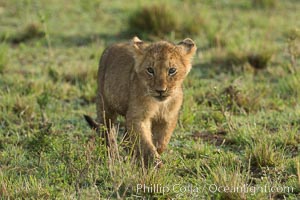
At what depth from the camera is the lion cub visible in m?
6.31

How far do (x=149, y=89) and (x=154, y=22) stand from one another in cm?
548

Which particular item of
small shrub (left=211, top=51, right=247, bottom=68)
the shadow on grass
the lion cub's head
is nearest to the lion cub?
the lion cub's head

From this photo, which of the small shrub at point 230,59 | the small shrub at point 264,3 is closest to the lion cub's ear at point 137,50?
the small shrub at point 230,59

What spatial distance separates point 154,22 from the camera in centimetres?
1170

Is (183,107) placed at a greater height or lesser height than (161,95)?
lesser

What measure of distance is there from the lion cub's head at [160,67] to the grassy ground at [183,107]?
0.62 meters

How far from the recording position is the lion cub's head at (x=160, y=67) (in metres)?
6.28

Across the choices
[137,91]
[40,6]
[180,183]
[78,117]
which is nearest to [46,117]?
[78,117]

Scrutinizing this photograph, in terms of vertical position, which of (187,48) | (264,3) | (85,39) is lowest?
(85,39)

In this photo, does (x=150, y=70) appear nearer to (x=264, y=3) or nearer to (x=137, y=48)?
(x=137, y=48)

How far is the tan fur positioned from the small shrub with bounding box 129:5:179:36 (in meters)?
4.59

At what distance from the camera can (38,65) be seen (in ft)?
33.9

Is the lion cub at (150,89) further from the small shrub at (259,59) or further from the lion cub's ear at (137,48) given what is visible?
the small shrub at (259,59)

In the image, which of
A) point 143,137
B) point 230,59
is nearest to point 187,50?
point 143,137
